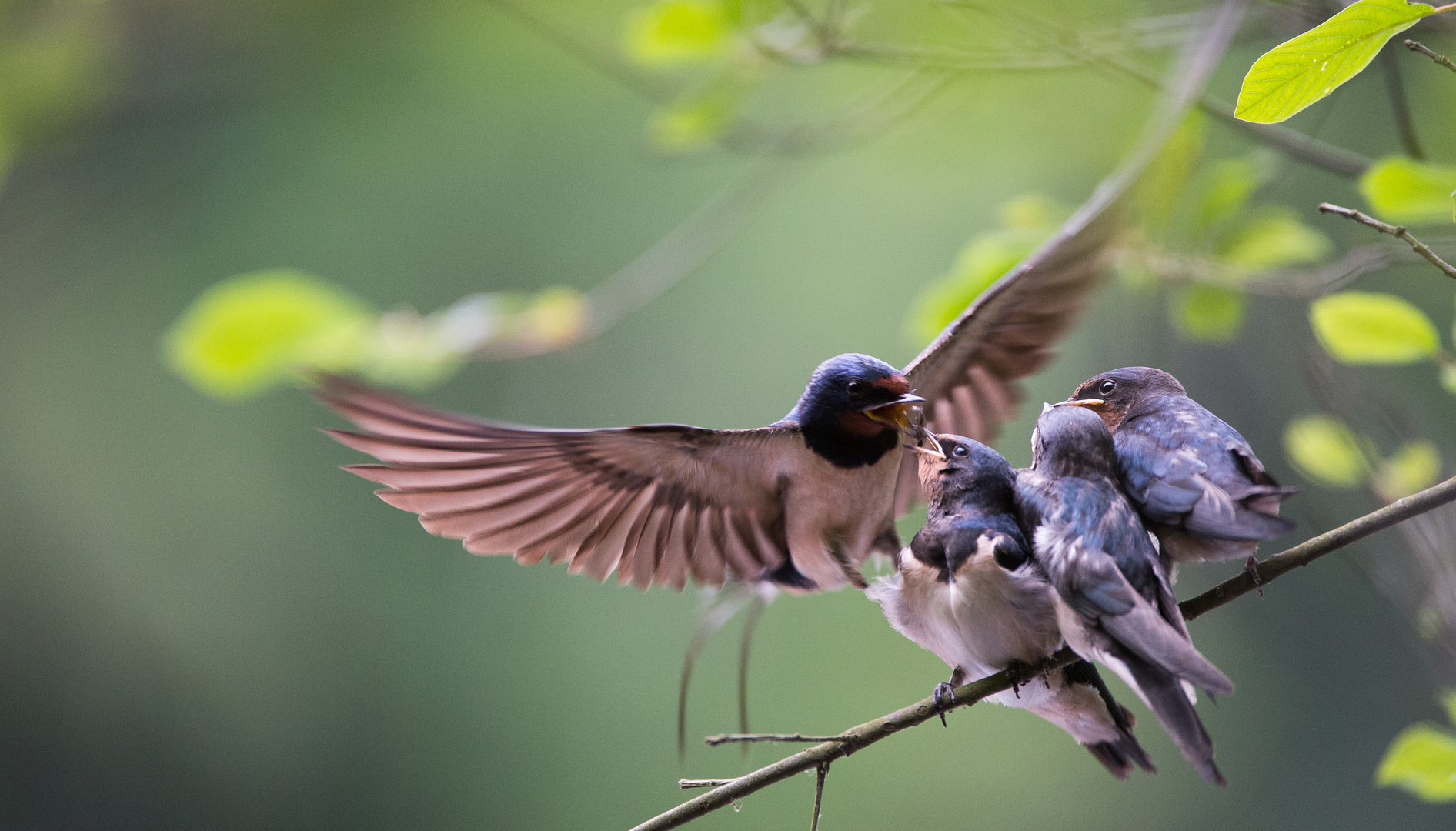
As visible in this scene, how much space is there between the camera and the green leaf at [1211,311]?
140cm

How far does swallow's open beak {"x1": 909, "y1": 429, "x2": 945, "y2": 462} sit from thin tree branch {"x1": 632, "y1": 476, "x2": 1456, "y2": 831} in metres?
0.18

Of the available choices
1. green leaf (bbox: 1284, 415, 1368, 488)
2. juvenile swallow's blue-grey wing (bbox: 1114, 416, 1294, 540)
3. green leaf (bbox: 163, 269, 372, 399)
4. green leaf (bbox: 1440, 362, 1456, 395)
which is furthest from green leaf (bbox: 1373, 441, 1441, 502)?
green leaf (bbox: 163, 269, 372, 399)

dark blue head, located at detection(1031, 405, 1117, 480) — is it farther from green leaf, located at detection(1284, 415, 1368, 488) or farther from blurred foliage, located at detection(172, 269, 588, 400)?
blurred foliage, located at detection(172, 269, 588, 400)

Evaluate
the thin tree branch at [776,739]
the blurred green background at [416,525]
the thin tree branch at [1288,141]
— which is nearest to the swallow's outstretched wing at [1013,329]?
the thin tree branch at [1288,141]

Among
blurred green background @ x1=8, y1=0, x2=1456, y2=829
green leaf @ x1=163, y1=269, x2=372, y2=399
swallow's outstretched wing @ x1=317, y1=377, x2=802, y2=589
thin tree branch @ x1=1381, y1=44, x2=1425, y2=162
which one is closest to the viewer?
swallow's outstretched wing @ x1=317, y1=377, x2=802, y2=589

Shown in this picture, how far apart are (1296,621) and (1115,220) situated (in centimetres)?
381

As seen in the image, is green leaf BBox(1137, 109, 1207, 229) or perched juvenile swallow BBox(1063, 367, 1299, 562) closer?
perched juvenile swallow BBox(1063, 367, 1299, 562)

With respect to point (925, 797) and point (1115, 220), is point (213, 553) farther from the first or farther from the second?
point (1115, 220)

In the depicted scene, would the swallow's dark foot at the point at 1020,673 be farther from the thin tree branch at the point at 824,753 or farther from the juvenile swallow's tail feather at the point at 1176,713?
the juvenile swallow's tail feather at the point at 1176,713

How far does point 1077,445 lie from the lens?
746mm

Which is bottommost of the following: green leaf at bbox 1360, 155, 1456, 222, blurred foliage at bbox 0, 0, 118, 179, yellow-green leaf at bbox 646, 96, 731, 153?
green leaf at bbox 1360, 155, 1456, 222

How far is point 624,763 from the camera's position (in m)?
4.92

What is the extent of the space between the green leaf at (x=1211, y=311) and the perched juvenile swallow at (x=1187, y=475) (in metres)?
0.64

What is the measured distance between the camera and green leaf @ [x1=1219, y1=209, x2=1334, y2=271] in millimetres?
1384
